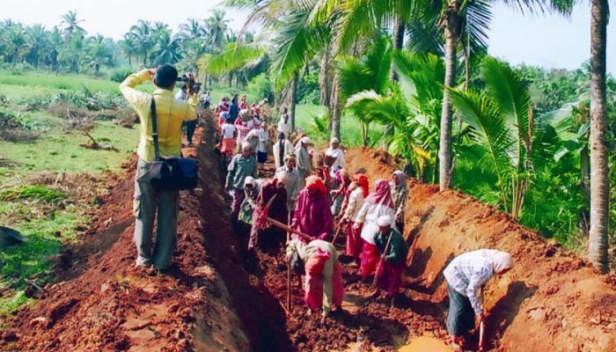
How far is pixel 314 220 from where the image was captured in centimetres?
857

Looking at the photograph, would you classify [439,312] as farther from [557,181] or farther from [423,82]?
[423,82]

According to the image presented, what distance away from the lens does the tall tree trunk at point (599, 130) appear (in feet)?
23.9

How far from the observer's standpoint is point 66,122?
22.6m

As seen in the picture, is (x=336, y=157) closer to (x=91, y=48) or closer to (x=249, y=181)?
(x=249, y=181)

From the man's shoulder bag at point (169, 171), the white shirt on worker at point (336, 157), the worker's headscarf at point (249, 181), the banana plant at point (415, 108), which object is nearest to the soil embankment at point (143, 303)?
the worker's headscarf at point (249, 181)

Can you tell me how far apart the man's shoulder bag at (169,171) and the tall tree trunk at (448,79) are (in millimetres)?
5429

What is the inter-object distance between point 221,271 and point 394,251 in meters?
2.42

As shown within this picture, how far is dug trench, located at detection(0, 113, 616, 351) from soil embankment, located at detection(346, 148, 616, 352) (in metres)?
0.02

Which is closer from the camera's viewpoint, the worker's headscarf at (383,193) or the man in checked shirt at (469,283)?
the man in checked shirt at (469,283)

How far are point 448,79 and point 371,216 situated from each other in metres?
3.12

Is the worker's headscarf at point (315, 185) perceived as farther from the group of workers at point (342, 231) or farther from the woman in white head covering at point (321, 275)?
the woman in white head covering at point (321, 275)

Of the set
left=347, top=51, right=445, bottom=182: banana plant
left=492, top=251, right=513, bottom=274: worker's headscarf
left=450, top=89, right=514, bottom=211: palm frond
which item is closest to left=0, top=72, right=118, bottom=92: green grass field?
left=347, top=51, right=445, bottom=182: banana plant

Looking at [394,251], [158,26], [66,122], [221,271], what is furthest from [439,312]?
[158,26]

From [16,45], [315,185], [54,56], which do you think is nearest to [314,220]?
[315,185]
